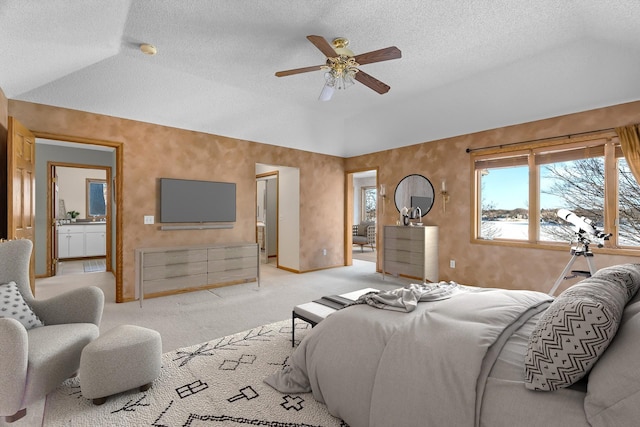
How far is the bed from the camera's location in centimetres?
111

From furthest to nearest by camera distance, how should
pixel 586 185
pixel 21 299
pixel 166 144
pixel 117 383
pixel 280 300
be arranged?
1. pixel 166 144
2. pixel 280 300
3. pixel 586 185
4. pixel 21 299
5. pixel 117 383

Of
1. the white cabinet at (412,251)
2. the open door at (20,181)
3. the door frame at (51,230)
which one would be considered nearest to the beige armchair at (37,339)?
the open door at (20,181)

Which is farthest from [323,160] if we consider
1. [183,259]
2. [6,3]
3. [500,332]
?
[500,332]

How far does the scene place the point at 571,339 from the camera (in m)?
1.17

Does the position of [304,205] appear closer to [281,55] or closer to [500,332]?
[281,55]

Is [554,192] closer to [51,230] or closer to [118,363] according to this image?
[118,363]

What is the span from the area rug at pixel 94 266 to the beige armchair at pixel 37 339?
457cm

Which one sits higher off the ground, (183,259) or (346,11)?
(346,11)

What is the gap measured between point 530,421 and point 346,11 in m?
2.92

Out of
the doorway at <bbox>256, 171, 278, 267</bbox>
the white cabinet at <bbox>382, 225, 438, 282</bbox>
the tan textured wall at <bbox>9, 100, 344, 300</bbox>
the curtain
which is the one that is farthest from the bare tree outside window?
the doorway at <bbox>256, 171, 278, 267</bbox>

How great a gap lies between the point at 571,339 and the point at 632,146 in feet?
11.4

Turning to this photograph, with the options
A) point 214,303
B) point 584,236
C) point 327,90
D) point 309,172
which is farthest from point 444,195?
point 214,303

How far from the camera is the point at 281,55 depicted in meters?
3.34

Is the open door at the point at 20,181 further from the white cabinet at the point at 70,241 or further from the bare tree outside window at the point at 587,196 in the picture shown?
the bare tree outside window at the point at 587,196
